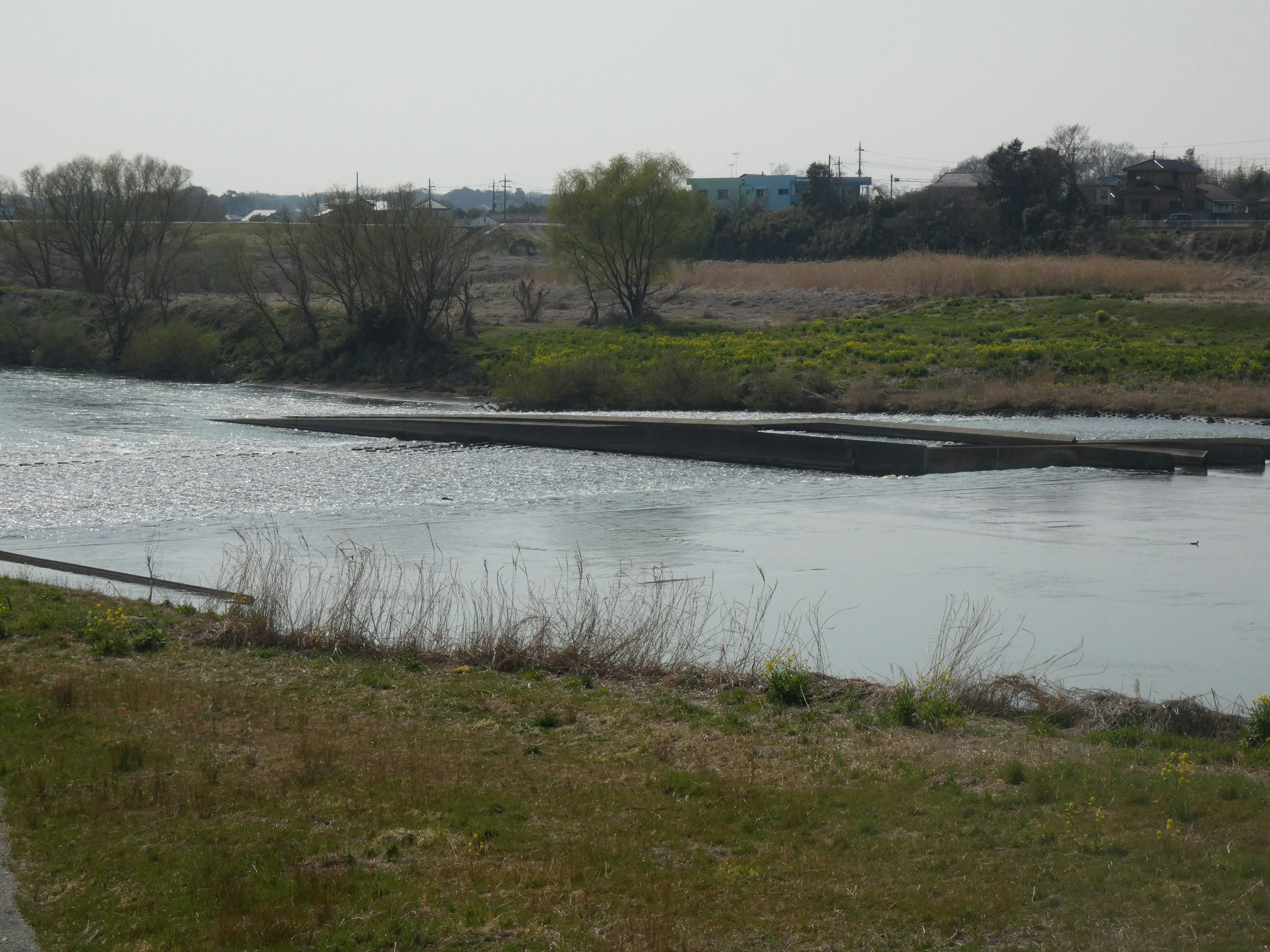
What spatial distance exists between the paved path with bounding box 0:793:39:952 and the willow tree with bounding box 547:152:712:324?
51.4 meters

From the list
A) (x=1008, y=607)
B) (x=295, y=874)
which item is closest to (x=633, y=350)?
(x=1008, y=607)

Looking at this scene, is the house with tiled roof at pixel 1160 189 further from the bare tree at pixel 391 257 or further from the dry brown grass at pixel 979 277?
the bare tree at pixel 391 257

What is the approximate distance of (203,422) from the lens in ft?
124

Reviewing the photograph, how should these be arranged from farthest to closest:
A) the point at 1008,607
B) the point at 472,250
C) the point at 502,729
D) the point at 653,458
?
the point at 472,250 → the point at 653,458 → the point at 1008,607 → the point at 502,729

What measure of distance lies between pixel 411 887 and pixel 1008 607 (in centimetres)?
881

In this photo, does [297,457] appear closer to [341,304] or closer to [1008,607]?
[1008,607]

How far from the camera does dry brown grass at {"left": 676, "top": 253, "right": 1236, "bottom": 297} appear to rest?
4934 centimetres

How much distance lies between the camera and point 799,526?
19531 mm

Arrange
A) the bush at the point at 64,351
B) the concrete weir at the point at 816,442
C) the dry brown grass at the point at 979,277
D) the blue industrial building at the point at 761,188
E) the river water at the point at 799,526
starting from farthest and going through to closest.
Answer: the blue industrial building at the point at 761,188 → the bush at the point at 64,351 → the dry brown grass at the point at 979,277 → the concrete weir at the point at 816,442 → the river water at the point at 799,526

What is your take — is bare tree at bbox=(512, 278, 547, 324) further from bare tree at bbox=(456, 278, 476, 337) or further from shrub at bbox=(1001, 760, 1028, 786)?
shrub at bbox=(1001, 760, 1028, 786)

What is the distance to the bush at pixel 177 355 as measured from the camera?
55281 millimetres

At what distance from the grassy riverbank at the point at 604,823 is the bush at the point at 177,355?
47.4 m

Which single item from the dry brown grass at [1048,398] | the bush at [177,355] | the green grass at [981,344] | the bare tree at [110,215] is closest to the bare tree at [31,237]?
the bare tree at [110,215]

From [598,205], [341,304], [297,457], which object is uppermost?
[598,205]
